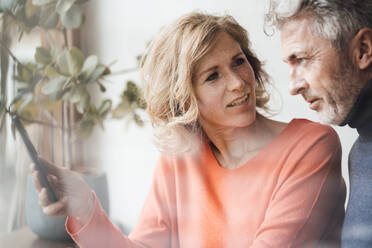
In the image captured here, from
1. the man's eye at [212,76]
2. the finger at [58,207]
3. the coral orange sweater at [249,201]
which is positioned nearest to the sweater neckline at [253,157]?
the coral orange sweater at [249,201]

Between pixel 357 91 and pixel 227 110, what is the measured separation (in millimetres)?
155

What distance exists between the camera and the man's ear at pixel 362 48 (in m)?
0.38

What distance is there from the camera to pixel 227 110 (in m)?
0.45

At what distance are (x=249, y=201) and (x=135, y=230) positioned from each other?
0.66 feet

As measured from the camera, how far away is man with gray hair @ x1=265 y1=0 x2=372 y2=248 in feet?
1.26

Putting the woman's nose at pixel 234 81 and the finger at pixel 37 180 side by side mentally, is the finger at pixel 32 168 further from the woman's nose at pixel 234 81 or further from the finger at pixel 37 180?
the woman's nose at pixel 234 81

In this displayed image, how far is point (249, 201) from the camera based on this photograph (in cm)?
46

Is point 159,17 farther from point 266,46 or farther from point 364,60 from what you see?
point 364,60

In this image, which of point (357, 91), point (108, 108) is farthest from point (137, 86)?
point (357, 91)

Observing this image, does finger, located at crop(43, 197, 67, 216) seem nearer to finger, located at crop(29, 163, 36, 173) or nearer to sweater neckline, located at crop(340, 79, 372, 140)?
finger, located at crop(29, 163, 36, 173)

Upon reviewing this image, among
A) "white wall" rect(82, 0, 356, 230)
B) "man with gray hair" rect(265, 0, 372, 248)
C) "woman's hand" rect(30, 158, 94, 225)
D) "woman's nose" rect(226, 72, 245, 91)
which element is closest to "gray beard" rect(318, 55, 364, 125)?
"man with gray hair" rect(265, 0, 372, 248)

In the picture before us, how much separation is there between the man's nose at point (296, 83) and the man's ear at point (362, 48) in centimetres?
6

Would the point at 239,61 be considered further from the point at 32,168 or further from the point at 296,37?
the point at 32,168

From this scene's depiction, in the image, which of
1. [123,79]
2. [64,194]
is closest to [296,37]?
[123,79]
